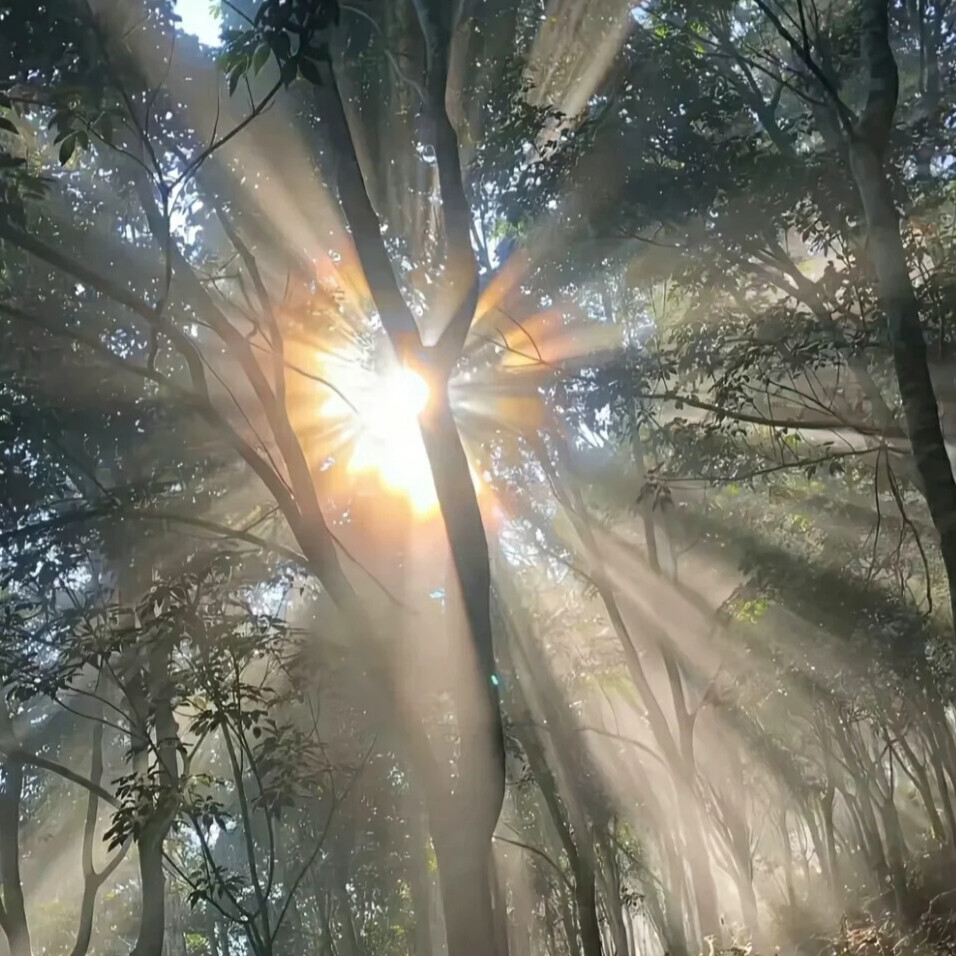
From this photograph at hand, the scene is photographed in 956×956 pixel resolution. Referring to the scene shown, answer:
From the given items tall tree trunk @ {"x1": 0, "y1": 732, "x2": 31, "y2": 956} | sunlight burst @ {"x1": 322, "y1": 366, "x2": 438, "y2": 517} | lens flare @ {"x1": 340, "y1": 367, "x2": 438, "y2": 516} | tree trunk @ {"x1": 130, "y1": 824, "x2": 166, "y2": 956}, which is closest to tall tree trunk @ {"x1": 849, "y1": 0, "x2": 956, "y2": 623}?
lens flare @ {"x1": 340, "y1": 367, "x2": 438, "y2": 516}

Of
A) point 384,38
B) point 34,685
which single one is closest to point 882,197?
point 384,38

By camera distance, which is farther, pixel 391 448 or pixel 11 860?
pixel 11 860

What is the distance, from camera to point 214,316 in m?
5.20

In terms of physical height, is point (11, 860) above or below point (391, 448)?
below

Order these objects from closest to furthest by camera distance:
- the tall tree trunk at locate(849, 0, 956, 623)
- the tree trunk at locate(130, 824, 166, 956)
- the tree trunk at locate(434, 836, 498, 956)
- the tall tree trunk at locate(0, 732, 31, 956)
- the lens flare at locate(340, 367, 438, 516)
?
the tall tree trunk at locate(849, 0, 956, 623) → the tree trunk at locate(434, 836, 498, 956) → the lens flare at locate(340, 367, 438, 516) → the tree trunk at locate(130, 824, 166, 956) → the tall tree trunk at locate(0, 732, 31, 956)

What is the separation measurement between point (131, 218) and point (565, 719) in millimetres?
7587

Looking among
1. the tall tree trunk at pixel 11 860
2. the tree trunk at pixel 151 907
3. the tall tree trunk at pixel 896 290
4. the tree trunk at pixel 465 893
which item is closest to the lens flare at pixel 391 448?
the tree trunk at pixel 465 893

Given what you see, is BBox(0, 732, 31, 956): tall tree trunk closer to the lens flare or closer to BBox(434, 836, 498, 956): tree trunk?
the lens flare

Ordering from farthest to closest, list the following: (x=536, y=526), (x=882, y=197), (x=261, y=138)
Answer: (x=536, y=526)
(x=261, y=138)
(x=882, y=197)

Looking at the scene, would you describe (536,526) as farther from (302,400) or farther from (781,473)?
(302,400)

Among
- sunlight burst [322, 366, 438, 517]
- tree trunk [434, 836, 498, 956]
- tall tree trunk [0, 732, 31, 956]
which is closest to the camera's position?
tree trunk [434, 836, 498, 956]

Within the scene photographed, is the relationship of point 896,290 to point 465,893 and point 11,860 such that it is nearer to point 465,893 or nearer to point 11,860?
point 465,893

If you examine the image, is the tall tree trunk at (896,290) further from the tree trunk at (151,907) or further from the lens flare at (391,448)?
the tree trunk at (151,907)

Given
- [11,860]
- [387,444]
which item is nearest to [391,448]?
[387,444]
